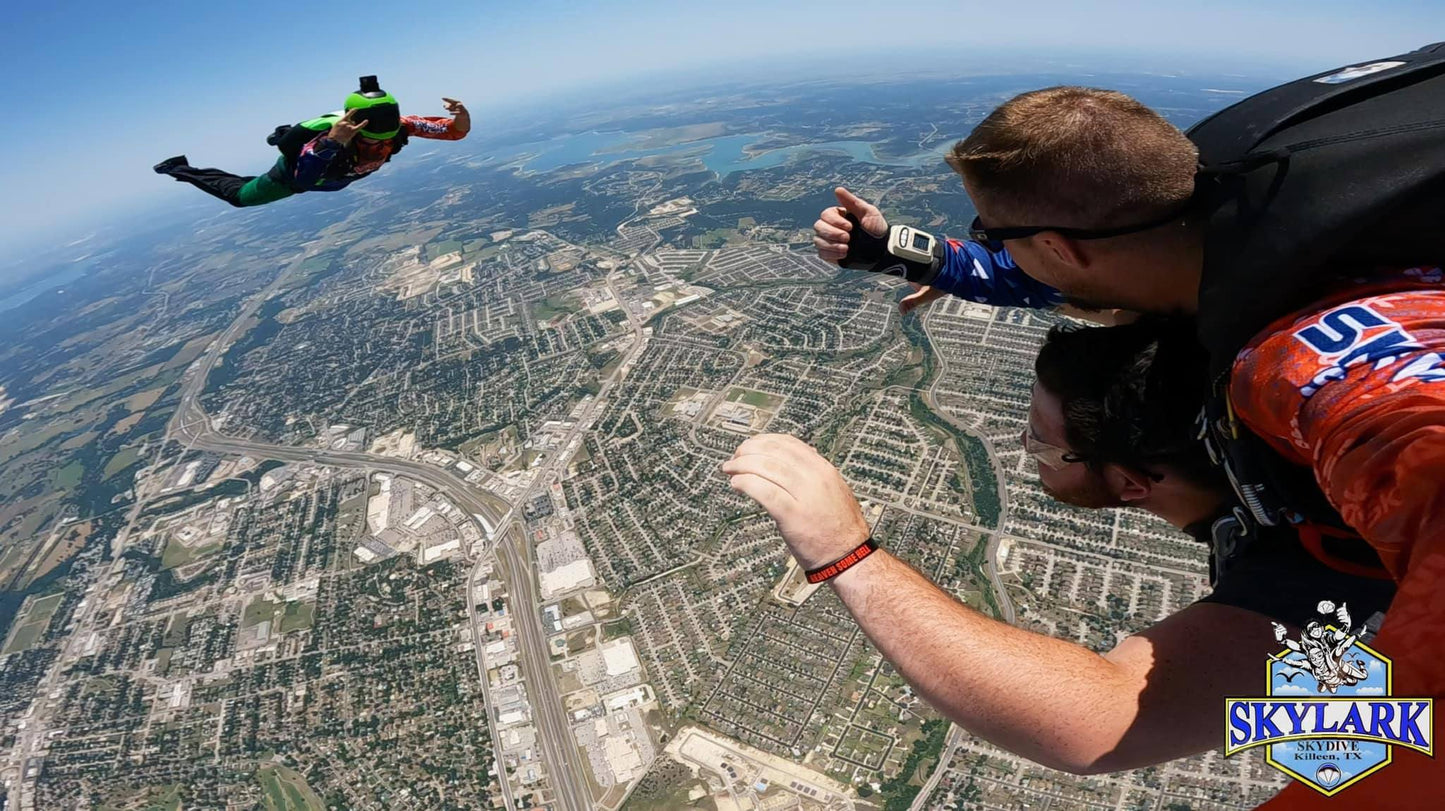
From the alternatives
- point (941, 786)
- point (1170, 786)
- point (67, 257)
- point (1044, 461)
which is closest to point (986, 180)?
point (1044, 461)

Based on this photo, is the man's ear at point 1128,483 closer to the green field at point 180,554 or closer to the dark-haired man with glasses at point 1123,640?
the dark-haired man with glasses at point 1123,640

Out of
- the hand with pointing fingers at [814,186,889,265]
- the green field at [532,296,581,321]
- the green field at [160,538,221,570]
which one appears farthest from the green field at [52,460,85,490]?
the hand with pointing fingers at [814,186,889,265]

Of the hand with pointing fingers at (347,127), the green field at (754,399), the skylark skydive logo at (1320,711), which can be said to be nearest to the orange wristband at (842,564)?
the skylark skydive logo at (1320,711)

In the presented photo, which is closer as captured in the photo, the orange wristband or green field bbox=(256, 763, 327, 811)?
the orange wristband

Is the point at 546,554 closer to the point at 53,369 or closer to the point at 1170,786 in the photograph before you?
the point at 1170,786

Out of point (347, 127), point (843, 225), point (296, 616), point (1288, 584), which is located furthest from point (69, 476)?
point (1288, 584)

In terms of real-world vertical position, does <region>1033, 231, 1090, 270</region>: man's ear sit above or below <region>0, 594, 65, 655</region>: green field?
above

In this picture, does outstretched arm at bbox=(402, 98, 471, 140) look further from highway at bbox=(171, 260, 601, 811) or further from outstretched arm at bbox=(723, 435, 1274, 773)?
highway at bbox=(171, 260, 601, 811)
